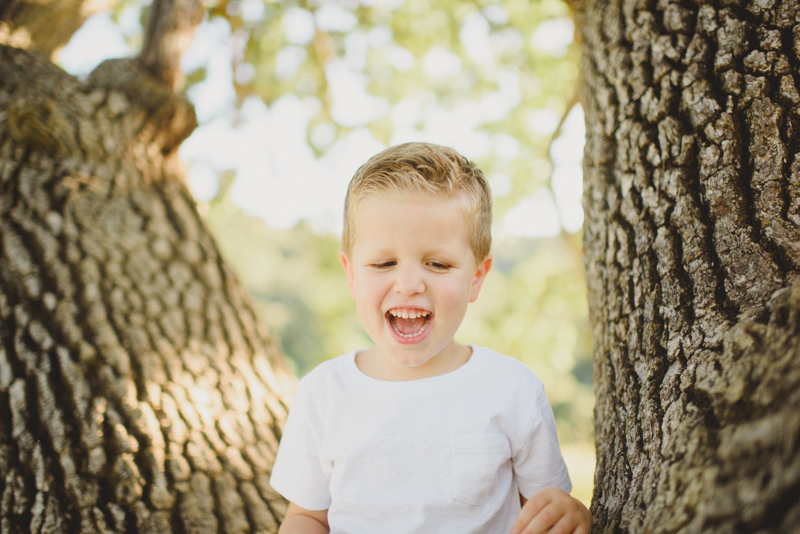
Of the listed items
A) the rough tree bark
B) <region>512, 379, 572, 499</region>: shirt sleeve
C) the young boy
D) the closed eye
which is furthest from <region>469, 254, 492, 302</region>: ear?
the rough tree bark

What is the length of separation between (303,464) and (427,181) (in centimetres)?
98

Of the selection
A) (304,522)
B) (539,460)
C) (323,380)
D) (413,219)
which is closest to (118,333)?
(323,380)

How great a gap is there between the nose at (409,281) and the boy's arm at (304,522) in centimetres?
79

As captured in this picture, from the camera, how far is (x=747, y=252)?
3.99 ft

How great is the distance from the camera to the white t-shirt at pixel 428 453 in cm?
139

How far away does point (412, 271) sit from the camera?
1372 mm

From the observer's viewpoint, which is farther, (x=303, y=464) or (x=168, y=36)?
(x=168, y=36)

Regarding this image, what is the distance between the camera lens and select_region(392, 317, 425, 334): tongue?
147 cm

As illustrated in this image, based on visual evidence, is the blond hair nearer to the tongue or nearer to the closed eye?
the closed eye

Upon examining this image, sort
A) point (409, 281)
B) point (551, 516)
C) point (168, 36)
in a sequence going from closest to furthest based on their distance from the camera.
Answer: point (551, 516), point (409, 281), point (168, 36)

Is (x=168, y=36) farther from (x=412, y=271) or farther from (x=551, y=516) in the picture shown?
(x=551, y=516)

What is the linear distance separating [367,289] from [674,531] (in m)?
0.92

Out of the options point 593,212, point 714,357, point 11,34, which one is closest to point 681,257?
point 714,357

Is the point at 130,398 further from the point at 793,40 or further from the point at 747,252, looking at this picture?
the point at 793,40
